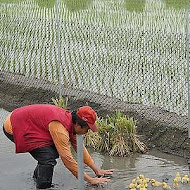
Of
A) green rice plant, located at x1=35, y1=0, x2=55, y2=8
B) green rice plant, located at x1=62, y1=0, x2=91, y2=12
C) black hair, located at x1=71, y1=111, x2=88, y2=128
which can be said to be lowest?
black hair, located at x1=71, y1=111, x2=88, y2=128

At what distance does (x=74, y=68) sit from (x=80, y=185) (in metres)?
6.36

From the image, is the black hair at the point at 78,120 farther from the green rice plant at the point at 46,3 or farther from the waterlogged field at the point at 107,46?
the green rice plant at the point at 46,3

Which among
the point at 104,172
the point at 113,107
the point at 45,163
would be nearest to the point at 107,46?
the point at 113,107

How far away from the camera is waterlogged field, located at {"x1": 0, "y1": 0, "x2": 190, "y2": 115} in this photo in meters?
9.26

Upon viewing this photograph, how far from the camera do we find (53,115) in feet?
22.7

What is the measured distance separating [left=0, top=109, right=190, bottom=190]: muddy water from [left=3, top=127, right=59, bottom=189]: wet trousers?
0.17 m

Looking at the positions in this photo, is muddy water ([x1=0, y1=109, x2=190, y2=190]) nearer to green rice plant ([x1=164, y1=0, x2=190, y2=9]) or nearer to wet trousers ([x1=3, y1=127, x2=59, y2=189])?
wet trousers ([x1=3, y1=127, x2=59, y2=189])

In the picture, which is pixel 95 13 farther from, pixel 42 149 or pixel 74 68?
pixel 42 149

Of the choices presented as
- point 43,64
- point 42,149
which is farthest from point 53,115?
point 43,64

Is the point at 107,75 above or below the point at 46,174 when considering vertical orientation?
above

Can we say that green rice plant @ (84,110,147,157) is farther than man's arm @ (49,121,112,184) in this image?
Yes

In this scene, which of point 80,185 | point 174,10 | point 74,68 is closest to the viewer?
point 80,185

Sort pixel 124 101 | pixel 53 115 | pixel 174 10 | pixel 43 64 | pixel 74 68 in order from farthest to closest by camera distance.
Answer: pixel 43 64, pixel 74 68, pixel 124 101, pixel 174 10, pixel 53 115

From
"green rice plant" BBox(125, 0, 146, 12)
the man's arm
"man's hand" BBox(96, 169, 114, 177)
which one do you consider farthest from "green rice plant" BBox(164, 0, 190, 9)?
the man's arm
